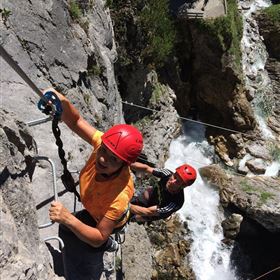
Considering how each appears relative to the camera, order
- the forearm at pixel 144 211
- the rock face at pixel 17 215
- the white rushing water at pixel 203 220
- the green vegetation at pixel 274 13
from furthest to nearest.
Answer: the green vegetation at pixel 274 13 < the white rushing water at pixel 203 220 < the forearm at pixel 144 211 < the rock face at pixel 17 215

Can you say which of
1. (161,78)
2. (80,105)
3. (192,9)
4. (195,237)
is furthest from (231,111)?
(80,105)

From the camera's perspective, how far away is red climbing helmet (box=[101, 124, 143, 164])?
3064 millimetres

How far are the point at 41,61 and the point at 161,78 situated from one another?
898cm

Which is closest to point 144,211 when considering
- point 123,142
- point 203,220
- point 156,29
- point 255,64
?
point 123,142

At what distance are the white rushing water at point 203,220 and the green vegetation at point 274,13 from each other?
22.0 feet

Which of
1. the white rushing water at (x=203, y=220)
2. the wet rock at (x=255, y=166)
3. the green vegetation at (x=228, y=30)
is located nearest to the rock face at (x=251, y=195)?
the wet rock at (x=255, y=166)

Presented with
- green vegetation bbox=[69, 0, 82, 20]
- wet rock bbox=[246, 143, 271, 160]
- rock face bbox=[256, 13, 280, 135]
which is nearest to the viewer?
green vegetation bbox=[69, 0, 82, 20]

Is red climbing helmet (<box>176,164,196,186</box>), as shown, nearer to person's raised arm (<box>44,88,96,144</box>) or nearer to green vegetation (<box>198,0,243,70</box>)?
person's raised arm (<box>44,88,96,144</box>)

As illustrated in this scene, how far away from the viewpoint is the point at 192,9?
45.8ft

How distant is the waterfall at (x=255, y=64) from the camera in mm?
16056

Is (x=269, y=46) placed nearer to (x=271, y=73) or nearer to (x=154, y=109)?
(x=271, y=73)

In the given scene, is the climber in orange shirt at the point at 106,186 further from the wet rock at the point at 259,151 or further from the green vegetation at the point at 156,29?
the wet rock at the point at 259,151

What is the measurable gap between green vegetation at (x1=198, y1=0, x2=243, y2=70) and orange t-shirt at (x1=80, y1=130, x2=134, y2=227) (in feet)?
38.3

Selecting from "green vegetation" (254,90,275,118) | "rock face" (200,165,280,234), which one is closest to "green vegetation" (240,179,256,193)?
"rock face" (200,165,280,234)
